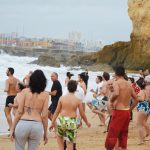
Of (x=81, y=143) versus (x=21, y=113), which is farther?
(x=81, y=143)

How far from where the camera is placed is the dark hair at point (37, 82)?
21.2 ft

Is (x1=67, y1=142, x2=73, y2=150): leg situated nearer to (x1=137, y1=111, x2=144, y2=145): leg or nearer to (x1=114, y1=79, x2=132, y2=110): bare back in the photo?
(x1=114, y1=79, x2=132, y2=110): bare back

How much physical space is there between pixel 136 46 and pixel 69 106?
50895 millimetres

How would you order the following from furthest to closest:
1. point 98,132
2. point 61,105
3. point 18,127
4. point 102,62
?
point 102,62 → point 98,132 → point 61,105 → point 18,127

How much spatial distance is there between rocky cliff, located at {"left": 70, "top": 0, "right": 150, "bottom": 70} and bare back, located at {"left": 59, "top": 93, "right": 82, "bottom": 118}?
4790cm

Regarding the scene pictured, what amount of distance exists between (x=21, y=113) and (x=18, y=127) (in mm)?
181

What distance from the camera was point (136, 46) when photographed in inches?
2291

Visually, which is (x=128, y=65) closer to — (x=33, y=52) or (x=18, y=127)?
(x=18, y=127)

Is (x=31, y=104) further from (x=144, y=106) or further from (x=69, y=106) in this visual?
(x=144, y=106)

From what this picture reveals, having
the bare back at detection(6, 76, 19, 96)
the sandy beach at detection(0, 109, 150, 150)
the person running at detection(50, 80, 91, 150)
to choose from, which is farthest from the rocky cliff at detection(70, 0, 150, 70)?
the person running at detection(50, 80, 91, 150)

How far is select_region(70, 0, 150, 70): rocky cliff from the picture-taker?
56875 millimetres

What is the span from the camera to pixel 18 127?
21.2ft

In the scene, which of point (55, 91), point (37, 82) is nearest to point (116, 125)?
point (37, 82)

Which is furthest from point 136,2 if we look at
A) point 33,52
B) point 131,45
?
point 33,52
